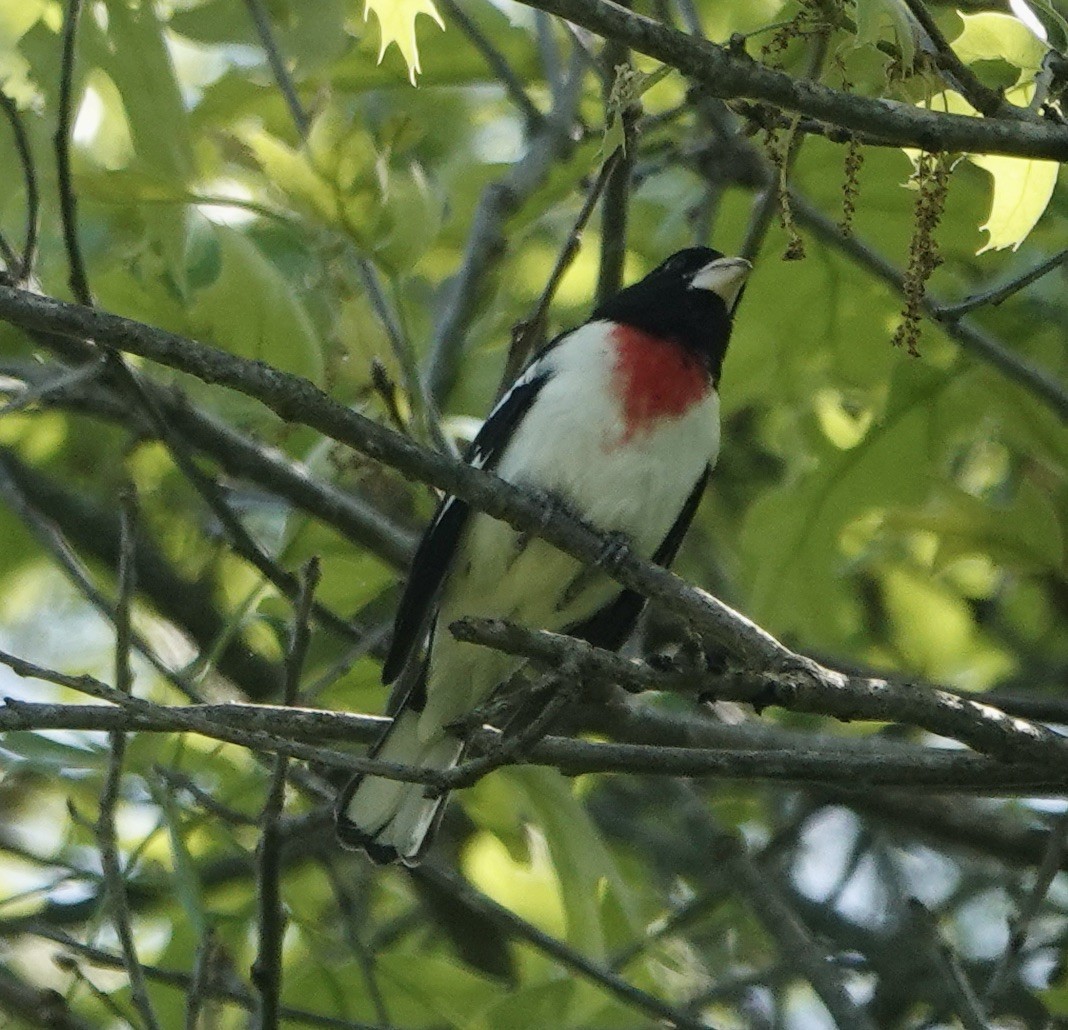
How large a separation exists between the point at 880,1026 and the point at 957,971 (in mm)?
2206

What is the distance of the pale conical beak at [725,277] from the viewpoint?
4.21 m

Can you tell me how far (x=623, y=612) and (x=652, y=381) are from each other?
2.04 ft

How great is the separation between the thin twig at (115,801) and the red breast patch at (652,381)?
5.23 ft

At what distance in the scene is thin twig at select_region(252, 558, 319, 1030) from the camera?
10.2 feet

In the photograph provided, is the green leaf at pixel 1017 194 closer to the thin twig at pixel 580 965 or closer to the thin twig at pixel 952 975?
the thin twig at pixel 952 975

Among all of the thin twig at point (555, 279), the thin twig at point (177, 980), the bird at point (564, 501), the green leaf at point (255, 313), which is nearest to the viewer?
the thin twig at point (177, 980)

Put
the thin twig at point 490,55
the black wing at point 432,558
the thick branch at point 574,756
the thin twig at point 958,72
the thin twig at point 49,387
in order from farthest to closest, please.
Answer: the thin twig at point 490,55 < the black wing at point 432,558 < the thin twig at point 49,387 < the thick branch at point 574,756 < the thin twig at point 958,72

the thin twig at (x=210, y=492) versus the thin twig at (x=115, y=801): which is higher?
the thin twig at (x=210, y=492)

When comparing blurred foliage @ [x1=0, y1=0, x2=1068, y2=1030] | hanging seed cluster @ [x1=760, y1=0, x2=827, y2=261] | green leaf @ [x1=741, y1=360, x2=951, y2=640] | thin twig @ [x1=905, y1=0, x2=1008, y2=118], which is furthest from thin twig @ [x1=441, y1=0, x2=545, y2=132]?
thin twig @ [x1=905, y1=0, x2=1008, y2=118]

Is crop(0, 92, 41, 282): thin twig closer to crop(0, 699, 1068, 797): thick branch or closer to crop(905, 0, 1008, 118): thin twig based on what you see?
crop(0, 699, 1068, 797): thick branch

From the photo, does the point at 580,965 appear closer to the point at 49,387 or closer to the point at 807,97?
the point at 49,387

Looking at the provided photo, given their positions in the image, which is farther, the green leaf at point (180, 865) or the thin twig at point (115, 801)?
the green leaf at point (180, 865)

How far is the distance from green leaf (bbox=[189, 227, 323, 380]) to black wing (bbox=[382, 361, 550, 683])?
48cm

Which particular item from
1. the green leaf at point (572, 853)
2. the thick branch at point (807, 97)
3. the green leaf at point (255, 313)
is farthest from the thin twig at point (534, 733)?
the green leaf at point (255, 313)
